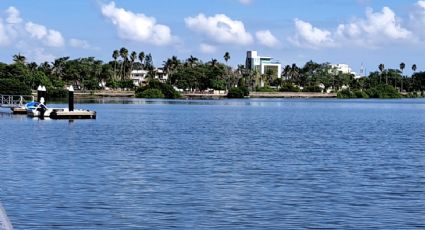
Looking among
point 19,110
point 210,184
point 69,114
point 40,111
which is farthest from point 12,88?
point 210,184

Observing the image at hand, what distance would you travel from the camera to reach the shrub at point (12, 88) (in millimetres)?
157875

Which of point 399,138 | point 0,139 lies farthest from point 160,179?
point 399,138

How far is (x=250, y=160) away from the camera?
44.1m

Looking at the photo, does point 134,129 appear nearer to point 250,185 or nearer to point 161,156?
point 161,156

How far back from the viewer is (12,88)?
160 metres

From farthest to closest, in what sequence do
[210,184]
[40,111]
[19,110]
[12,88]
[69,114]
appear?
[12,88] < [19,110] < [40,111] < [69,114] < [210,184]

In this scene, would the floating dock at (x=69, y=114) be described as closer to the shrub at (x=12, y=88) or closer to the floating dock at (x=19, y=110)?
the floating dock at (x=19, y=110)

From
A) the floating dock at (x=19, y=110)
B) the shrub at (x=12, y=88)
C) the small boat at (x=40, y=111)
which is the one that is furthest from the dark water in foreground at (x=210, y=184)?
the shrub at (x=12, y=88)

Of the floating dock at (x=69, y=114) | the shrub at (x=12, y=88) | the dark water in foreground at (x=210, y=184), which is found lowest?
the dark water in foreground at (x=210, y=184)

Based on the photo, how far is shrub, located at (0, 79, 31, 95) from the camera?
518ft

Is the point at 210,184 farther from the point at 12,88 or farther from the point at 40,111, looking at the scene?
the point at 12,88

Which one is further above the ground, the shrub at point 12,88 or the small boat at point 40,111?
the shrub at point 12,88

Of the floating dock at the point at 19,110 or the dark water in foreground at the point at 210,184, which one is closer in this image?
the dark water in foreground at the point at 210,184

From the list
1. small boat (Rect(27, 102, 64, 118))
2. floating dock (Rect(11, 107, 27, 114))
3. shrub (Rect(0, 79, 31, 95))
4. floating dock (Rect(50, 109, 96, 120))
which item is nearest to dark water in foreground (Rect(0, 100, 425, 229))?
floating dock (Rect(50, 109, 96, 120))
